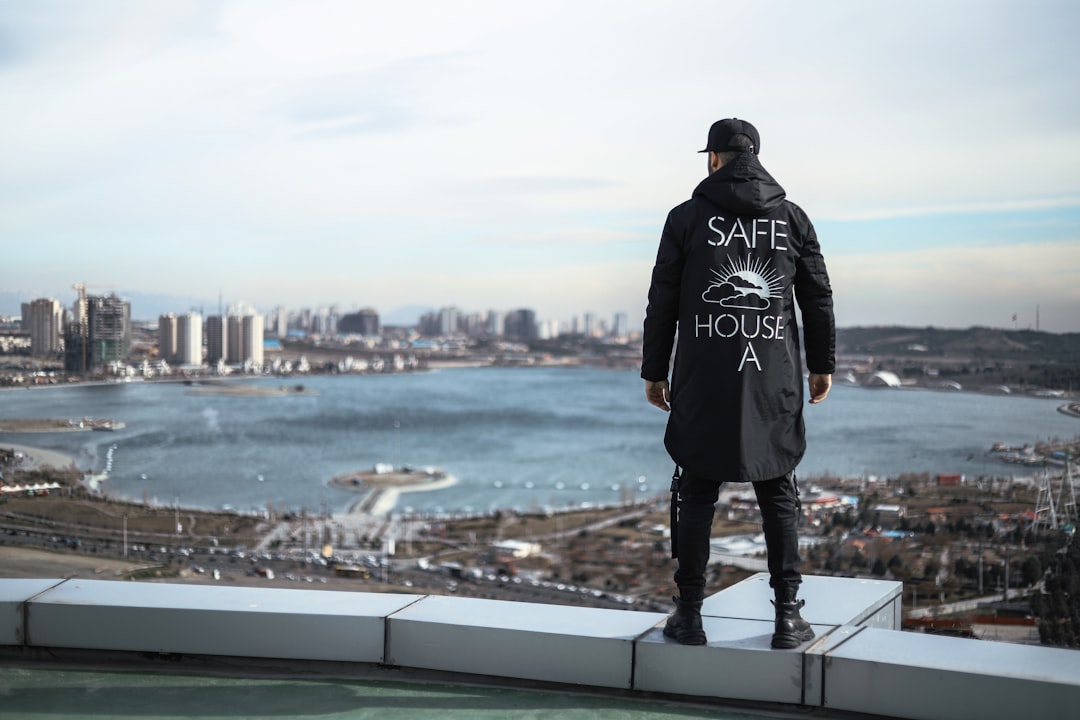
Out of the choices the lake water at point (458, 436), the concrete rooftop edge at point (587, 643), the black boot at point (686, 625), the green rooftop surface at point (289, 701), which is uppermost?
the black boot at point (686, 625)

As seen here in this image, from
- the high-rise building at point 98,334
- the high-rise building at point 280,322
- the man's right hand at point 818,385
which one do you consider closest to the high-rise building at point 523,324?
the high-rise building at point 280,322

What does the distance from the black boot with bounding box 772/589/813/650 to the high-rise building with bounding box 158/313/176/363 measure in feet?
109

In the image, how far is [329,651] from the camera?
204 centimetres

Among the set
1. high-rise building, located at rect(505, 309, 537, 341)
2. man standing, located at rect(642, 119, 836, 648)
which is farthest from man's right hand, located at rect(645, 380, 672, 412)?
high-rise building, located at rect(505, 309, 537, 341)

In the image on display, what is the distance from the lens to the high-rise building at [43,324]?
21000 millimetres

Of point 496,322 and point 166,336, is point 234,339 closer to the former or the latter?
point 166,336

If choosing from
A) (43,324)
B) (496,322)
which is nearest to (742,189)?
(43,324)

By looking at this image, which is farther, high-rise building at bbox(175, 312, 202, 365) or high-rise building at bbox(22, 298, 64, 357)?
high-rise building at bbox(175, 312, 202, 365)

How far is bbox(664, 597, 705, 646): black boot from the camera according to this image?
1.90m

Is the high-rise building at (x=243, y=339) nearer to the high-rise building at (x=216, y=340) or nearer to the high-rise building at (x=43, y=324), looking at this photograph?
the high-rise building at (x=216, y=340)

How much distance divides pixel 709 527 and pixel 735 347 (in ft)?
1.14

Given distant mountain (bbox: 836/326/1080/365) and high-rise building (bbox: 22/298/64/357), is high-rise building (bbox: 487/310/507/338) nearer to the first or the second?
distant mountain (bbox: 836/326/1080/365)

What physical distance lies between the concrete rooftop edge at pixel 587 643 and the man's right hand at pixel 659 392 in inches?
16.1

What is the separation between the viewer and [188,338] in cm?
3594
